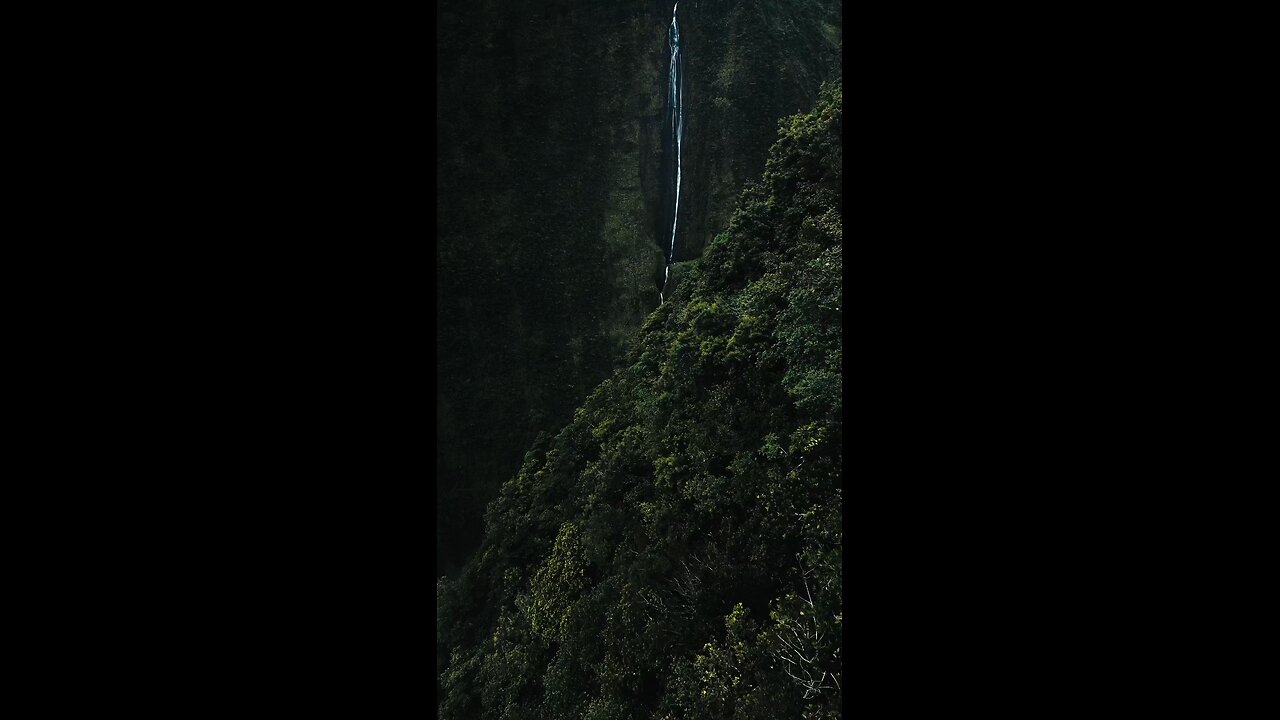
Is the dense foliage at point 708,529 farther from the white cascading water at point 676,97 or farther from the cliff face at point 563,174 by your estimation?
the white cascading water at point 676,97

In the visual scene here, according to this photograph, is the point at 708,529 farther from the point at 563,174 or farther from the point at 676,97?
the point at 676,97

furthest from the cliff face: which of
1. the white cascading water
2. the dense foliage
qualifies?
the dense foliage

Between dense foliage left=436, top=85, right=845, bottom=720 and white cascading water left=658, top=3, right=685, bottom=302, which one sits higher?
white cascading water left=658, top=3, right=685, bottom=302

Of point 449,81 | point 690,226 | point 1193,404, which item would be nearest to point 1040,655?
point 1193,404

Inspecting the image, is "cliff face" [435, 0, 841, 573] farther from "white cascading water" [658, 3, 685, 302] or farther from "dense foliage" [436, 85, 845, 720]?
"dense foliage" [436, 85, 845, 720]

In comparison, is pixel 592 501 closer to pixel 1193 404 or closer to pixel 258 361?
pixel 258 361

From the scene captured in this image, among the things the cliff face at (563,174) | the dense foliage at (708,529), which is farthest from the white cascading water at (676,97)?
the dense foliage at (708,529)

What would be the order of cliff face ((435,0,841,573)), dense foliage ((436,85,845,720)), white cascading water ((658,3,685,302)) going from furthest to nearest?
white cascading water ((658,3,685,302)) < cliff face ((435,0,841,573)) < dense foliage ((436,85,845,720))
